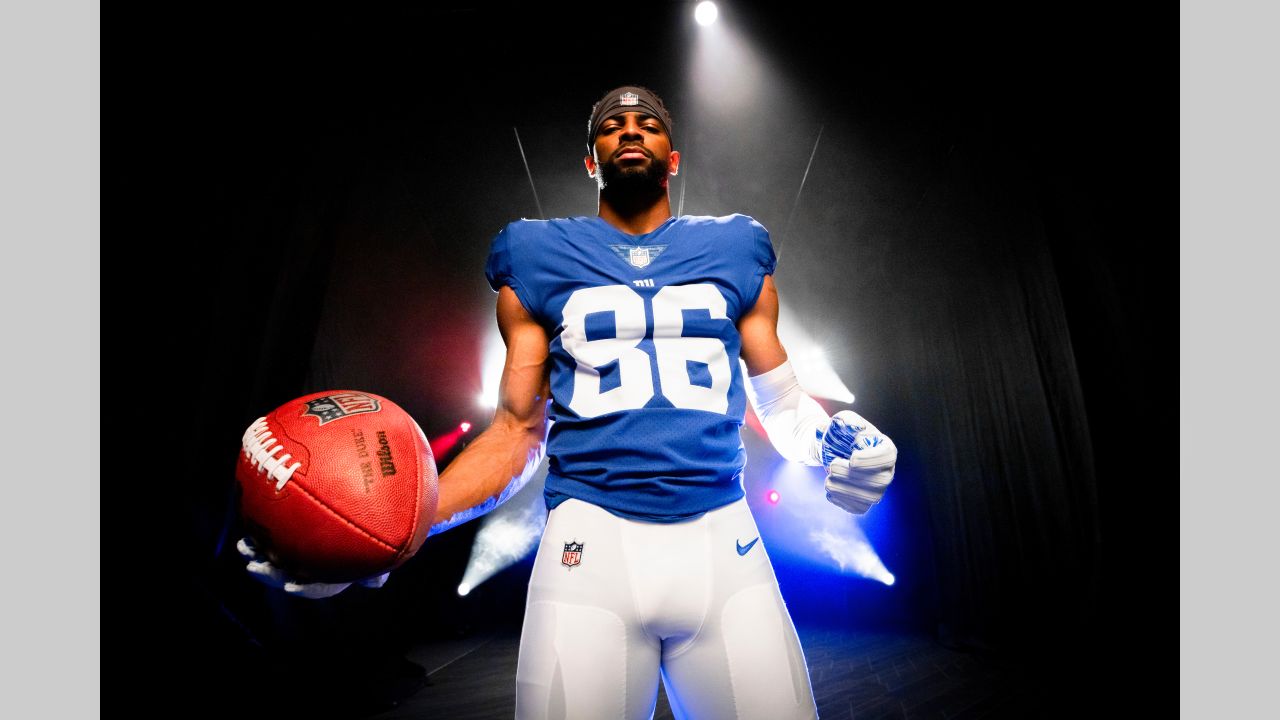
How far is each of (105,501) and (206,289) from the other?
0.86m

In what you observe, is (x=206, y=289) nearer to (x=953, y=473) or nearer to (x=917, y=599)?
(x=953, y=473)

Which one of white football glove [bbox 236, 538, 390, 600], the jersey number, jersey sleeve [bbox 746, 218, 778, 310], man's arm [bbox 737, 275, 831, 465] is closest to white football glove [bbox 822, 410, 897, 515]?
man's arm [bbox 737, 275, 831, 465]

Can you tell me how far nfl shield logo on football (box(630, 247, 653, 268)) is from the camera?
131 cm

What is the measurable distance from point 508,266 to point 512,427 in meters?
0.38

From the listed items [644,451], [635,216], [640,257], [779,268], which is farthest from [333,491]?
[779,268]

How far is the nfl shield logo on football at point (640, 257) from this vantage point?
1314 mm

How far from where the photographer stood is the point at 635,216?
1.47 metres

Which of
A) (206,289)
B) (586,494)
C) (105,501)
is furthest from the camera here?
(206,289)

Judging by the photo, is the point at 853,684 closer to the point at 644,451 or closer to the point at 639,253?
the point at 644,451

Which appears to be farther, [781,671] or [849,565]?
[849,565]

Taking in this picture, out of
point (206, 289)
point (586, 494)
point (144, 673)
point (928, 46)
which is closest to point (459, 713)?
point (144, 673)

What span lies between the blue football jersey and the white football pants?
0.24ft

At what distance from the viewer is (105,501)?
6.54 ft

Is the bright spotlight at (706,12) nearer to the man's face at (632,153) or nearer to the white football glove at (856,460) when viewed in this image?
the man's face at (632,153)
